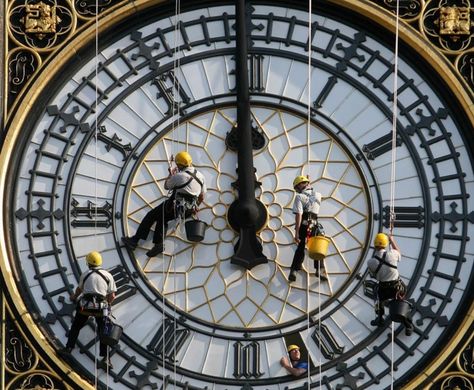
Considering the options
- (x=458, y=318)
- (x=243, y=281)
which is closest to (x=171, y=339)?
(x=243, y=281)

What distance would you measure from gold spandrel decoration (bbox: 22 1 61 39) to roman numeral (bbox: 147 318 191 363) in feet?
8.40

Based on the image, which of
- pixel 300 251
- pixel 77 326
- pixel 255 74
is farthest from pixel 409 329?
pixel 77 326

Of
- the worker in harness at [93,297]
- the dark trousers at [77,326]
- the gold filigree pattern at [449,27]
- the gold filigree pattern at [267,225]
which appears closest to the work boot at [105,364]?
the worker in harness at [93,297]

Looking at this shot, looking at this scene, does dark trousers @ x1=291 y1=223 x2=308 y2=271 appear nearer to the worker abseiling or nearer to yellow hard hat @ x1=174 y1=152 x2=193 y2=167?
the worker abseiling

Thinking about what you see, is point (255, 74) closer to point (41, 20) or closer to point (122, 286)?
point (41, 20)

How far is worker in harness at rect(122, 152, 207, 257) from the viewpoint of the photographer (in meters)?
24.6

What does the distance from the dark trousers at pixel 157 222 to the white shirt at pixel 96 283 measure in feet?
1.58

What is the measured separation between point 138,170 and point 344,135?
165 cm

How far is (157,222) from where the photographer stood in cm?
2469

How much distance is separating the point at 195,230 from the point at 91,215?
33.7 inches

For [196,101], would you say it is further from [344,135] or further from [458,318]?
[458,318]

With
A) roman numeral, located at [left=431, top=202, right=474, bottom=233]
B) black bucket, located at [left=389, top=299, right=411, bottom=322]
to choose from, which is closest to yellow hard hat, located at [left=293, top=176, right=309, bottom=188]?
roman numeral, located at [left=431, top=202, right=474, bottom=233]

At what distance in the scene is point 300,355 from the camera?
80.2 ft

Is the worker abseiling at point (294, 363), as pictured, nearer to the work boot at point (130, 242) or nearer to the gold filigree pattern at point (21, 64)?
the work boot at point (130, 242)
